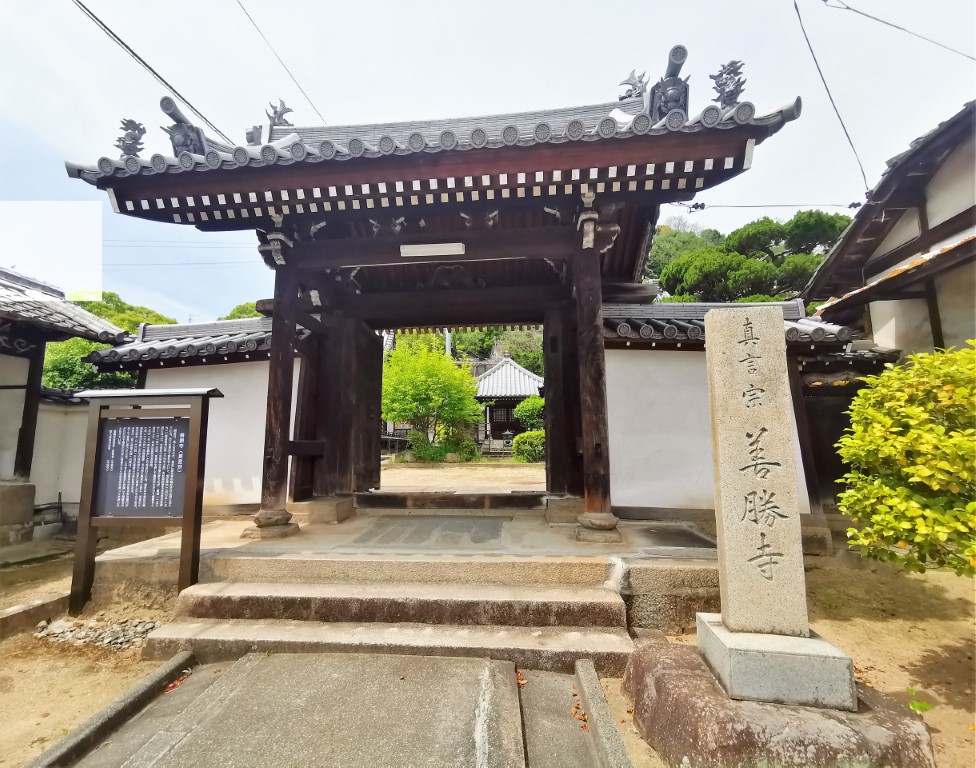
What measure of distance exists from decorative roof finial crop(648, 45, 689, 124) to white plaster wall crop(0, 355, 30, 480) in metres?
11.5

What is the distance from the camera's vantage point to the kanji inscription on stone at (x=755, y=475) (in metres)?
2.95

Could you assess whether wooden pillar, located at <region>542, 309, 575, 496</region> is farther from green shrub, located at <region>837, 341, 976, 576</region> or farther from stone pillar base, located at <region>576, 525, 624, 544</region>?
green shrub, located at <region>837, 341, 976, 576</region>

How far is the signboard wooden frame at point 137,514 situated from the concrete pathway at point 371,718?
1.43 m

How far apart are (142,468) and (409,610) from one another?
3.20m

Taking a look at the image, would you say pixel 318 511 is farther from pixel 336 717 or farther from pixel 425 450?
pixel 425 450

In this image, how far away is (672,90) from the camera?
4.86 metres

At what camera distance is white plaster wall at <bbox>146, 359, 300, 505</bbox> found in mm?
7398

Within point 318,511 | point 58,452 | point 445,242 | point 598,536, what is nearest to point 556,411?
point 598,536

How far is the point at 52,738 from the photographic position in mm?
2877

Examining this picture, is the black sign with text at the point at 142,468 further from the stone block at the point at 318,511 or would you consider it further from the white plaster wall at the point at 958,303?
the white plaster wall at the point at 958,303

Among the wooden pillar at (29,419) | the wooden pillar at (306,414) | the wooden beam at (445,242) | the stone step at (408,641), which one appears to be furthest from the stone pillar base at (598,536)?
the wooden pillar at (29,419)

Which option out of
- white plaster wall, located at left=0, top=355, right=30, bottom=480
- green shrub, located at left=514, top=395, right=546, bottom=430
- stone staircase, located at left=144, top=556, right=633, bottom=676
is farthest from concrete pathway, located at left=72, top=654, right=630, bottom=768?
green shrub, located at left=514, top=395, right=546, bottom=430

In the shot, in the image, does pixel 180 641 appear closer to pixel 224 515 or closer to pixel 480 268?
pixel 224 515

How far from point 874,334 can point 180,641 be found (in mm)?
13151
